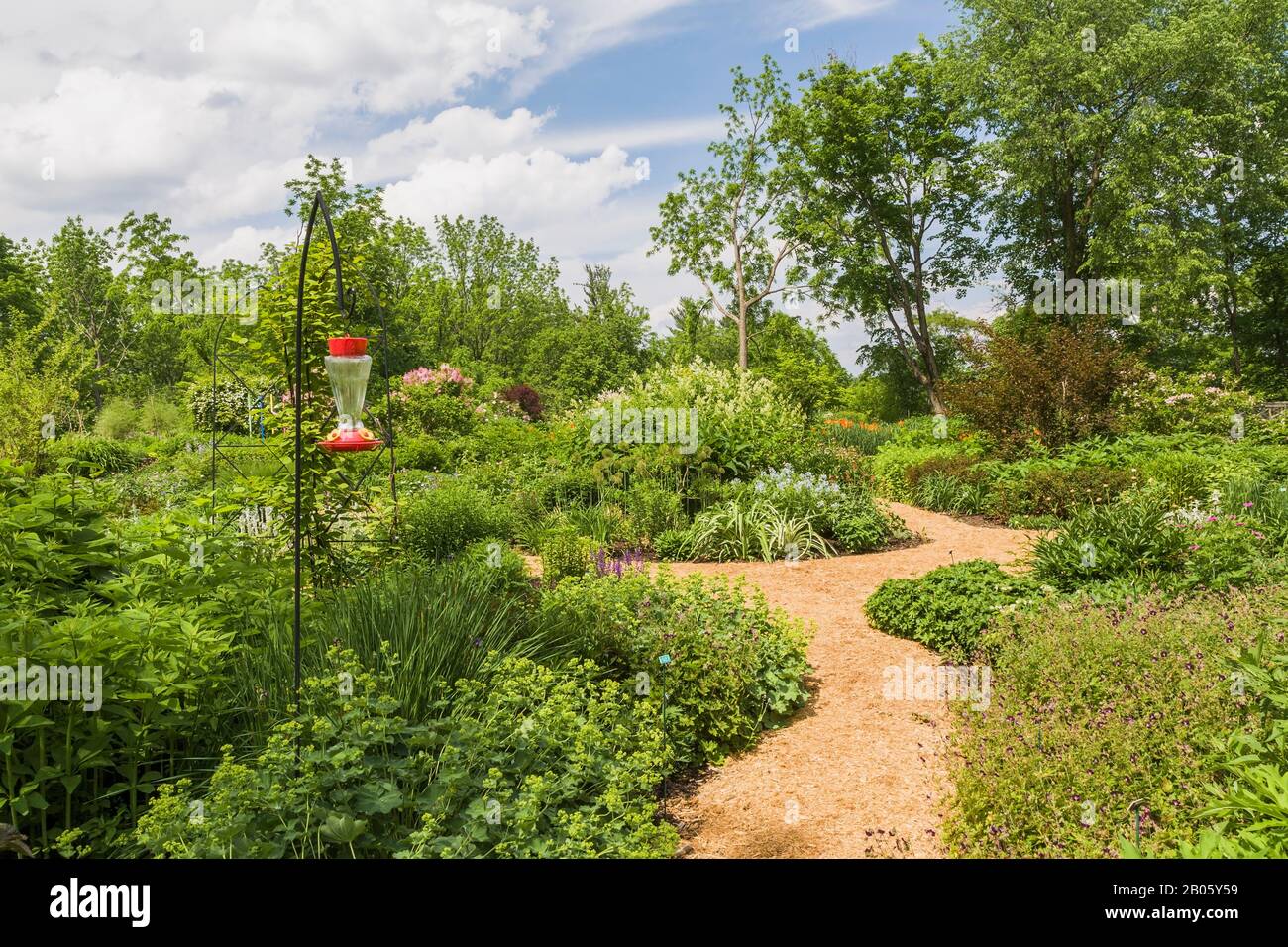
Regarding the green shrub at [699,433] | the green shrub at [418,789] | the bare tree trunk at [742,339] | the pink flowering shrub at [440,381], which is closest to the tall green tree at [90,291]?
the pink flowering shrub at [440,381]

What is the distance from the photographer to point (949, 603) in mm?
6320

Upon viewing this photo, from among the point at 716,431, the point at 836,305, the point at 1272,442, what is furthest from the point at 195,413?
the point at 1272,442

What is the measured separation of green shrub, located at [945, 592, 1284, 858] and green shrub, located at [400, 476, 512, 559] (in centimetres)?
504

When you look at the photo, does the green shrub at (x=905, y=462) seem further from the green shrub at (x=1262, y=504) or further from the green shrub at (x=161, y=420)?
the green shrub at (x=161, y=420)

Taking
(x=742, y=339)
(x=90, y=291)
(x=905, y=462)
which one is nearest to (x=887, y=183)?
(x=742, y=339)

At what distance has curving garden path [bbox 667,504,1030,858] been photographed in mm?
3855

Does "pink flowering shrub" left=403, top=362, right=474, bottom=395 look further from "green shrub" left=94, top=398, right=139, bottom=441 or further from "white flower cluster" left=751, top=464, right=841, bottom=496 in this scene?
"white flower cluster" left=751, top=464, right=841, bottom=496

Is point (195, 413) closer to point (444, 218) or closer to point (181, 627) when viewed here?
point (444, 218)

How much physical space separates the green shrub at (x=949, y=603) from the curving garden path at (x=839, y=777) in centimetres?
13

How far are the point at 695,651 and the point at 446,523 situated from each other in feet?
12.6

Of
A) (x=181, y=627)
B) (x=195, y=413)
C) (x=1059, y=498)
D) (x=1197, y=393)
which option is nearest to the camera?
(x=181, y=627)
